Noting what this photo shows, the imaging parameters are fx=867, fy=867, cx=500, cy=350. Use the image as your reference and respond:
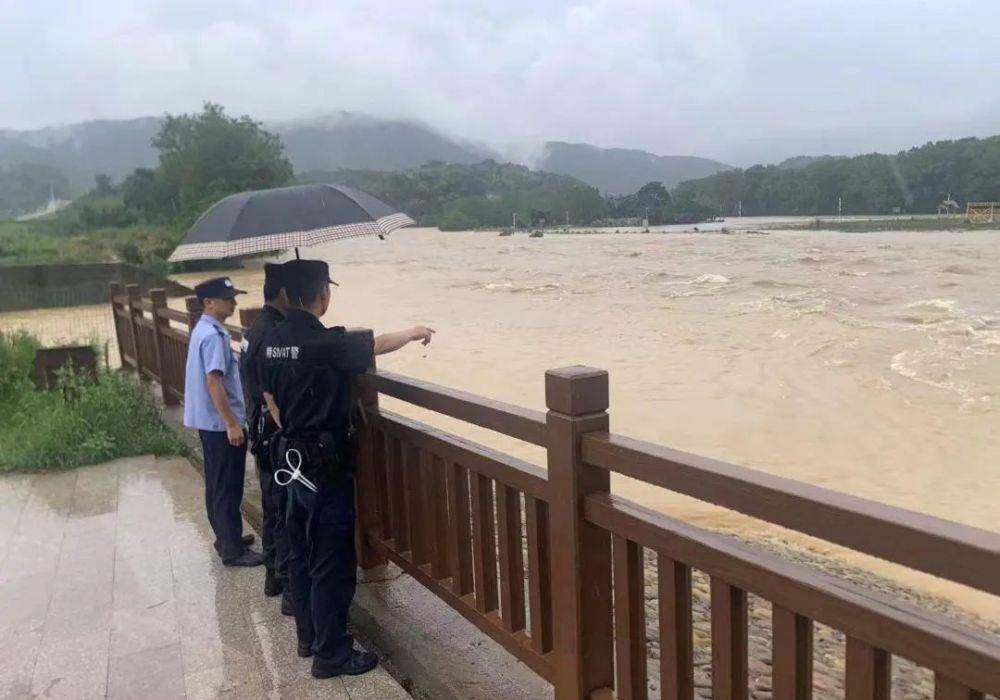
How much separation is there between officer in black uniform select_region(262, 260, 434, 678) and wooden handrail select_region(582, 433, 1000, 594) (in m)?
1.19

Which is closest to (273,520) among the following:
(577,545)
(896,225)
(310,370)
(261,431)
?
(261,431)

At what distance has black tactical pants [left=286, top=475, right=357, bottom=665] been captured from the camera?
315 cm

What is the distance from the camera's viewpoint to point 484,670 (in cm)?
346

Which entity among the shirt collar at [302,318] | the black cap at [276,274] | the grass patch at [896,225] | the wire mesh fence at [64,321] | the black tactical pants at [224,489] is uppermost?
the black cap at [276,274]

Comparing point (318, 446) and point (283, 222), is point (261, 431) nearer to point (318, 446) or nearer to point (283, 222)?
point (318, 446)

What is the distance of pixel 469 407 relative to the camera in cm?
276

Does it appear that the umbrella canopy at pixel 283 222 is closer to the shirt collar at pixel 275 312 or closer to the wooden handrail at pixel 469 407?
the shirt collar at pixel 275 312

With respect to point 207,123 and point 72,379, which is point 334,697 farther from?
point 207,123

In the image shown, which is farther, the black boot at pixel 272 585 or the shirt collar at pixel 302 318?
the black boot at pixel 272 585

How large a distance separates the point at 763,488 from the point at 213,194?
61351 millimetres

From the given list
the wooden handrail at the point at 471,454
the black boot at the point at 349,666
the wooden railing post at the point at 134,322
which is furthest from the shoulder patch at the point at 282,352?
the wooden railing post at the point at 134,322

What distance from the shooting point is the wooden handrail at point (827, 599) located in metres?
1.41

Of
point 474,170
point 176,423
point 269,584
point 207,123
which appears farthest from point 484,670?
point 474,170

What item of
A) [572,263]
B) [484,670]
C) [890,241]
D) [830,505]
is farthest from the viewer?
[890,241]
